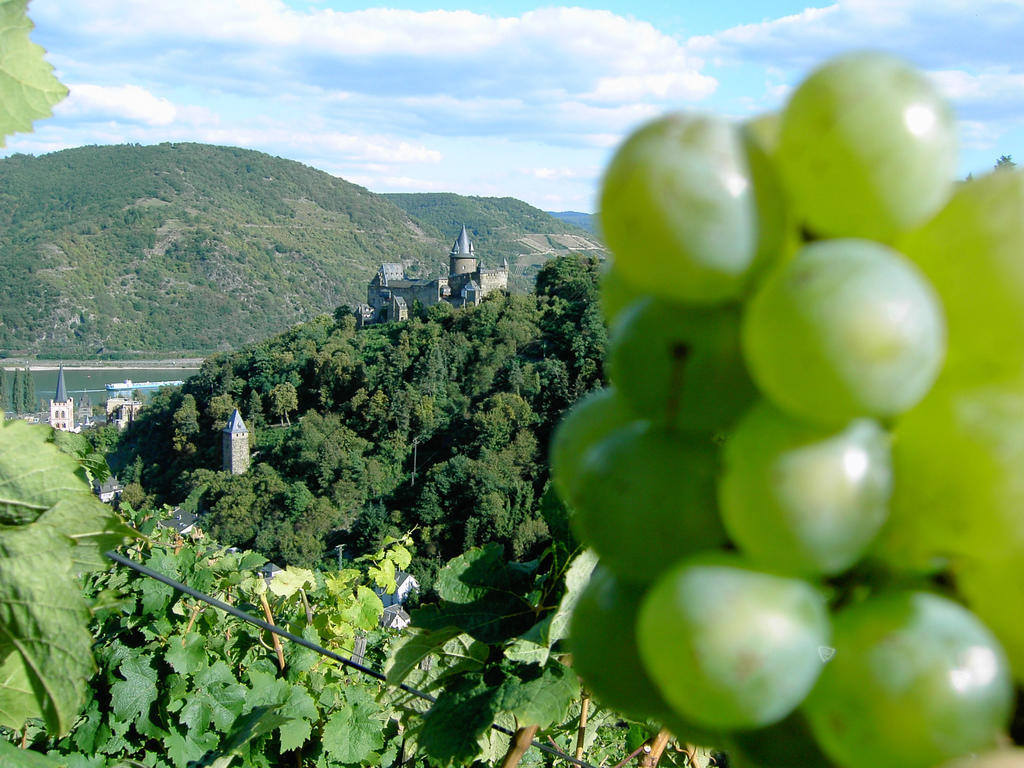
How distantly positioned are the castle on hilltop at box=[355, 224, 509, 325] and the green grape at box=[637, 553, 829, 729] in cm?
5005

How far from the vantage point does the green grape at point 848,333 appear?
1.42ft

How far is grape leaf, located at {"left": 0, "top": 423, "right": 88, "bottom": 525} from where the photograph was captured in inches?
39.3

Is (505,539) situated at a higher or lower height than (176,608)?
lower

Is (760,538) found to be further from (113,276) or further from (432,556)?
(113,276)

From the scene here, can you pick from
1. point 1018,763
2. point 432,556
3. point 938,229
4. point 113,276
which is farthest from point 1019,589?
point 113,276

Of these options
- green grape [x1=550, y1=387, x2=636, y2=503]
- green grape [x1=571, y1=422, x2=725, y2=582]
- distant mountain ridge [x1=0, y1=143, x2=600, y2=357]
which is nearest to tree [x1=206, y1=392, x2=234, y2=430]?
→ distant mountain ridge [x1=0, y1=143, x2=600, y2=357]

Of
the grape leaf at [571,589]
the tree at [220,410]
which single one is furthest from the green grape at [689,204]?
the tree at [220,410]

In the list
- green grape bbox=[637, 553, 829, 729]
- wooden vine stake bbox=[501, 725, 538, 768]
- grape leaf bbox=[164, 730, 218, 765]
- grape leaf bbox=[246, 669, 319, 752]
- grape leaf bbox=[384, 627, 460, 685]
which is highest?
green grape bbox=[637, 553, 829, 729]

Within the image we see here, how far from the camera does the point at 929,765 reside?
44cm

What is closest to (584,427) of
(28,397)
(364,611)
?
(364,611)

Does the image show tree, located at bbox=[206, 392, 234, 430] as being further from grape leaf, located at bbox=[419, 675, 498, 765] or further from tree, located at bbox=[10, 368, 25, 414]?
grape leaf, located at bbox=[419, 675, 498, 765]

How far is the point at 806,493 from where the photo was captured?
456 millimetres

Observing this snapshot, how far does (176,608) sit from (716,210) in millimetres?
2999

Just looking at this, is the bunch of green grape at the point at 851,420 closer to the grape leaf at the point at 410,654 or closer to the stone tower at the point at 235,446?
the grape leaf at the point at 410,654
